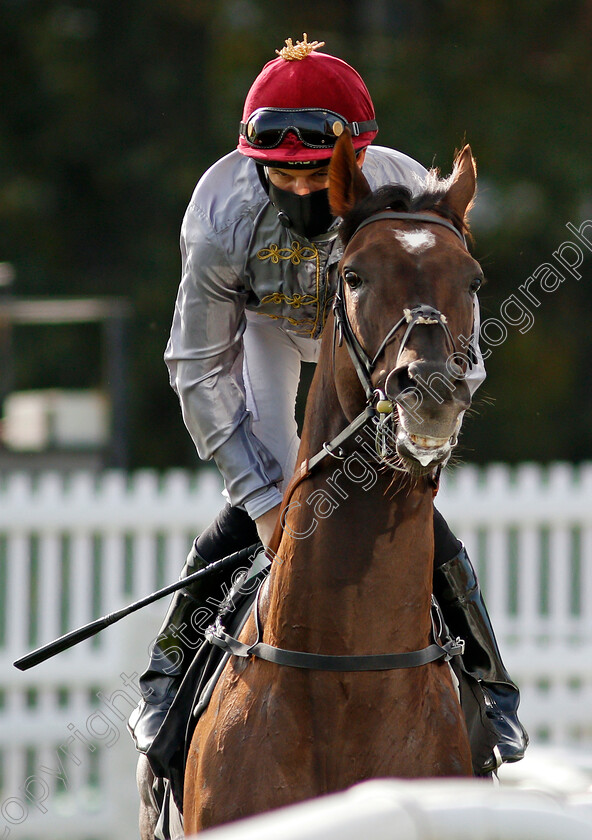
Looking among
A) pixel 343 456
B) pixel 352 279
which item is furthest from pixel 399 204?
pixel 343 456

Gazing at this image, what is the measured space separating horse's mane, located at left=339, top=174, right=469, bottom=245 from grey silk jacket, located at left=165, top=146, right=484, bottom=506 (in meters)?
0.30

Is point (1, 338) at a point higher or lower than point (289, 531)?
higher

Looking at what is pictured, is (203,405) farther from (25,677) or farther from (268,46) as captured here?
(268,46)

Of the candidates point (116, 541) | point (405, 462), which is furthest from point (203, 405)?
point (116, 541)

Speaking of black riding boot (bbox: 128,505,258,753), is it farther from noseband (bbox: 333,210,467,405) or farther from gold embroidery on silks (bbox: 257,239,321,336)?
noseband (bbox: 333,210,467,405)

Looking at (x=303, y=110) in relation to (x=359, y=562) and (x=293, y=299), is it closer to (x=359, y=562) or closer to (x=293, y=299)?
(x=293, y=299)

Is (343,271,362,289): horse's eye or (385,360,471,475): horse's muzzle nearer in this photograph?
(385,360,471,475): horse's muzzle

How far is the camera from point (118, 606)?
6.25 metres

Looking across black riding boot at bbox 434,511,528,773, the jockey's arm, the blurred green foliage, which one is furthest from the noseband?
the blurred green foliage

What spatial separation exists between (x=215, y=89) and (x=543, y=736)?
811 centimetres

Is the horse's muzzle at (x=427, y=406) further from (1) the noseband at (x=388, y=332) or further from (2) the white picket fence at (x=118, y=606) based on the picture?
(2) the white picket fence at (x=118, y=606)

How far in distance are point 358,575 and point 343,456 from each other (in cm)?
27

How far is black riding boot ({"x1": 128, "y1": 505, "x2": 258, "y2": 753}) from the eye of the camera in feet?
10.8

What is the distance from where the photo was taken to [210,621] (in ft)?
10.8
